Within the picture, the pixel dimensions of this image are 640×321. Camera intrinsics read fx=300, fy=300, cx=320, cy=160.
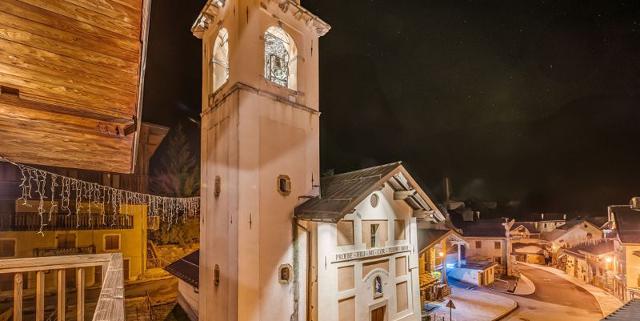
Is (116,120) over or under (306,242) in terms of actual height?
over

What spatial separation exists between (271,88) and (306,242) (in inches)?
235

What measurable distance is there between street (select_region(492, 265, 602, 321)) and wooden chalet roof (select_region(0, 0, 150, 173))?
27.4 m

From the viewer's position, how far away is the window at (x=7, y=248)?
2073 centimetres

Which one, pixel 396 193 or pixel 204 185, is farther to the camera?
pixel 396 193

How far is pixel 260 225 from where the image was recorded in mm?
10258

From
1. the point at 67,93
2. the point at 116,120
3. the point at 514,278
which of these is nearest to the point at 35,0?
the point at 67,93

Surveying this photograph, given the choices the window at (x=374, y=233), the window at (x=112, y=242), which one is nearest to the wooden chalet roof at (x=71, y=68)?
the window at (x=374, y=233)

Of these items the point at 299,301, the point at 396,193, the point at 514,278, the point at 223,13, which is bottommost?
the point at 514,278

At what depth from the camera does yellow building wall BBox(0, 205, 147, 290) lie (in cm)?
2140

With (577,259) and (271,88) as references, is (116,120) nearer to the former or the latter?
(271,88)

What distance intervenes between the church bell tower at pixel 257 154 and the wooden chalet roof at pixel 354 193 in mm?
770

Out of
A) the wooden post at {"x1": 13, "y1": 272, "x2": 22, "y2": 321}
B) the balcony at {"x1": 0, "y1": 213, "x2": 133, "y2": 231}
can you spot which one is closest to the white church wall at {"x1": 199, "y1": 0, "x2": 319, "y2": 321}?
the wooden post at {"x1": 13, "y1": 272, "x2": 22, "y2": 321}

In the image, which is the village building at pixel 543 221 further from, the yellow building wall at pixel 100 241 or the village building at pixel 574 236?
the yellow building wall at pixel 100 241

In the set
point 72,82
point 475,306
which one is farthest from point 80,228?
point 475,306
